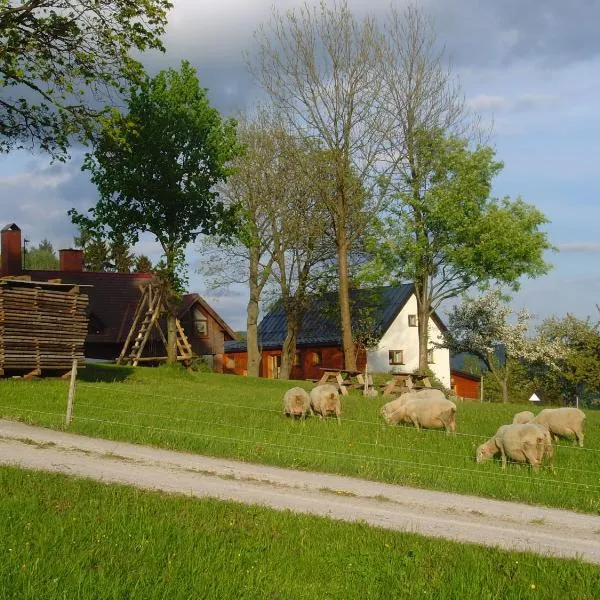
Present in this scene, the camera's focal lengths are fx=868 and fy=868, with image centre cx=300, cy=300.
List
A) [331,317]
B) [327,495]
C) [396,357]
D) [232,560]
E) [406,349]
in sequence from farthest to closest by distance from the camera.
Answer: [406,349] → [396,357] → [331,317] → [327,495] → [232,560]

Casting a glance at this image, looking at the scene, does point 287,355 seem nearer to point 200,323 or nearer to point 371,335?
point 371,335

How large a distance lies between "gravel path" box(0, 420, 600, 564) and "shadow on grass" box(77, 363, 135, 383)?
18.6 m

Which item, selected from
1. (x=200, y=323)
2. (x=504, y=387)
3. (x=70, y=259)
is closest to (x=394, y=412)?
(x=504, y=387)

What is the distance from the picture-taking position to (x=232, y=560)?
9148mm

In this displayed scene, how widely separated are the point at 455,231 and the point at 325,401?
29.8m

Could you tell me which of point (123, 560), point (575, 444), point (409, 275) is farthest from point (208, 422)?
point (409, 275)

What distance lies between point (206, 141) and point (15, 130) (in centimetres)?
1613

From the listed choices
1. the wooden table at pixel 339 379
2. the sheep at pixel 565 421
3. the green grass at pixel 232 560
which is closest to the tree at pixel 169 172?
the wooden table at pixel 339 379

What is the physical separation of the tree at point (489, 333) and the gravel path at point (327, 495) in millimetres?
52822

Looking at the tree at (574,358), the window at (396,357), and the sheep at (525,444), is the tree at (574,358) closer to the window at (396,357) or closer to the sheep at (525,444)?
the window at (396,357)

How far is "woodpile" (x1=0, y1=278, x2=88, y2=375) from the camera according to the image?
105 ft

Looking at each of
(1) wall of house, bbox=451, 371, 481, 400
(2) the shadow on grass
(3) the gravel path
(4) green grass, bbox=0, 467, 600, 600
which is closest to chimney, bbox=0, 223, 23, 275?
(2) the shadow on grass

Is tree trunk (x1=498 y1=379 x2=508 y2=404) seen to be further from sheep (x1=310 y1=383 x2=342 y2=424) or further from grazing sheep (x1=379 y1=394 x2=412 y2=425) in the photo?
sheep (x1=310 y1=383 x2=342 y2=424)

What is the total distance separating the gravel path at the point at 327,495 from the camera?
11.8m
